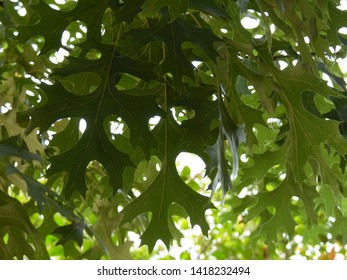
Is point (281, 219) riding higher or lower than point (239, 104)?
lower

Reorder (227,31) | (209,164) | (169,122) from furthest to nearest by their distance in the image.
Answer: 1. (227,31)
2. (169,122)
3. (209,164)

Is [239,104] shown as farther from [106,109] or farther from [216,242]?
[216,242]

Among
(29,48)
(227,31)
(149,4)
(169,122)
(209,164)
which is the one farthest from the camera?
(29,48)

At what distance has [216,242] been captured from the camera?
404cm

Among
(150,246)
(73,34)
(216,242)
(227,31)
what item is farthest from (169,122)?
(216,242)

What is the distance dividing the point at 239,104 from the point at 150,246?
0.28 m

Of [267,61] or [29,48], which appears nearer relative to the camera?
[267,61]

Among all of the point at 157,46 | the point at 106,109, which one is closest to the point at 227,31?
the point at 157,46

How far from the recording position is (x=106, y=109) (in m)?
1.08

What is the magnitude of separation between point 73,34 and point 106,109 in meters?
0.46

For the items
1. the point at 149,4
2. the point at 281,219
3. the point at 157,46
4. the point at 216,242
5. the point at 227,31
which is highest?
the point at 149,4

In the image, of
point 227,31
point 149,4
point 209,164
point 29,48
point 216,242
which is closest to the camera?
point 149,4

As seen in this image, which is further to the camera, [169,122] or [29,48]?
[29,48]

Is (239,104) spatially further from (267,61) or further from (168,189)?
(168,189)
